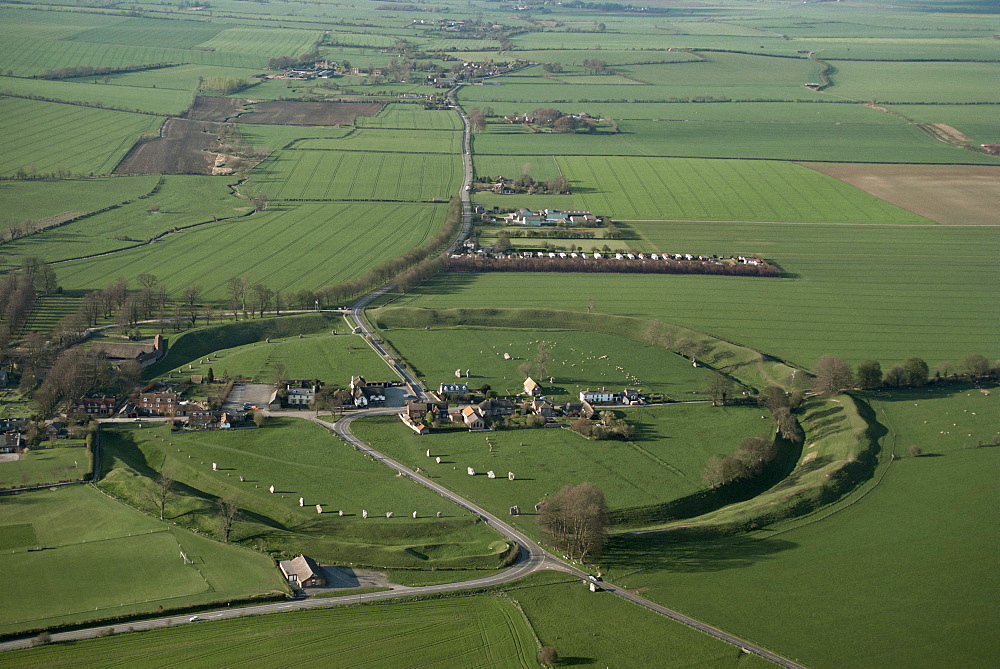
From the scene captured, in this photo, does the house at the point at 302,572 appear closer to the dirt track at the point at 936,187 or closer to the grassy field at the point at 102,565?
the grassy field at the point at 102,565

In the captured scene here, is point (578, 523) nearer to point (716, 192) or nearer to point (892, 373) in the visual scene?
point (892, 373)

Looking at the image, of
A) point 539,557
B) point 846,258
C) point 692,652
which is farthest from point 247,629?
point 846,258

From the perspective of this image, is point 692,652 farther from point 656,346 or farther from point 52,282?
point 52,282

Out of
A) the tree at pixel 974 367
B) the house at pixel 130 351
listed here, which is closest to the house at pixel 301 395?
the house at pixel 130 351

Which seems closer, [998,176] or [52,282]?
[52,282]

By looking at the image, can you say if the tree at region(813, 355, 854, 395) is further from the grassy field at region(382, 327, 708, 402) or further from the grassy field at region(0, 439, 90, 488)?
the grassy field at region(0, 439, 90, 488)
